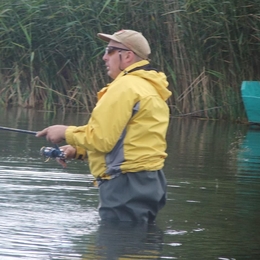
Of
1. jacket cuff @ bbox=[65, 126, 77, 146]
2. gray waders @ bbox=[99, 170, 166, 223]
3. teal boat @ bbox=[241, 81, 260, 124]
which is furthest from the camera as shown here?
teal boat @ bbox=[241, 81, 260, 124]

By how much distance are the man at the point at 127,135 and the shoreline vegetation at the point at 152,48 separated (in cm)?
954

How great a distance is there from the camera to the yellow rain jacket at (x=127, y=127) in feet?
18.4

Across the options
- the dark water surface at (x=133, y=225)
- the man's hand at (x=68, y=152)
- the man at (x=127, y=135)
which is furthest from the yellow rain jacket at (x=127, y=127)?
the dark water surface at (x=133, y=225)

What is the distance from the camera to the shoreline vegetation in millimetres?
15656

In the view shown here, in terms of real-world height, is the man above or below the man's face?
below

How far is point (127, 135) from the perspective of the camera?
571cm

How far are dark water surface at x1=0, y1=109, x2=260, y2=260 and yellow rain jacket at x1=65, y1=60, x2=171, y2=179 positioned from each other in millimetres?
456

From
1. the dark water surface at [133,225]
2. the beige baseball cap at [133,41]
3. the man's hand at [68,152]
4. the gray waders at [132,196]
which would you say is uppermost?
the beige baseball cap at [133,41]

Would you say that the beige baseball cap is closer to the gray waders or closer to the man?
the man

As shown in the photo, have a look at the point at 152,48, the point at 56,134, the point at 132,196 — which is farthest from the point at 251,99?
the point at 56,134

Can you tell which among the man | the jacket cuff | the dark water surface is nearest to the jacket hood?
the man

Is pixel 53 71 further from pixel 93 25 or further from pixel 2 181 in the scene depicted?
pixel 2 181

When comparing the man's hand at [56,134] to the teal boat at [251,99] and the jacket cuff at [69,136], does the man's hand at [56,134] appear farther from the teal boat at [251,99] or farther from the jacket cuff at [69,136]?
the teal boat at [251,99]

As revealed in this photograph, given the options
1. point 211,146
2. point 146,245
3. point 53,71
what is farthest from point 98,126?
point 53,71
